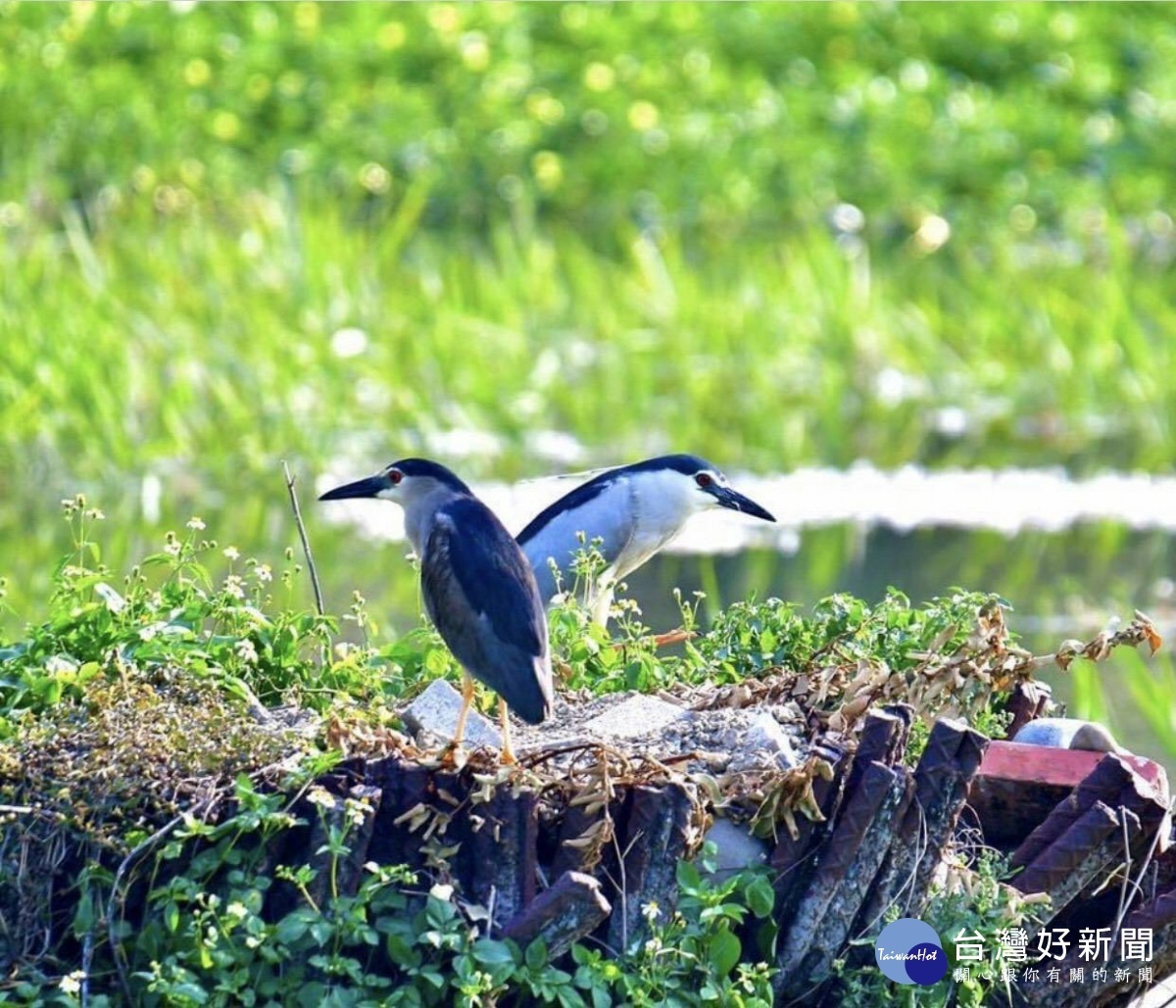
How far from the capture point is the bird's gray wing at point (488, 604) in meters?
4.26

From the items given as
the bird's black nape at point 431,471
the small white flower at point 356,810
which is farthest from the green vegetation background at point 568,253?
the small white flower at point 356,810

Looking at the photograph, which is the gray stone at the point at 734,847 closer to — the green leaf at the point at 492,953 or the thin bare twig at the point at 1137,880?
the green leaf at the point at 492,953

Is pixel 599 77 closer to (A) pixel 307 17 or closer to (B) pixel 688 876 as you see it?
(A) pixel 307 17

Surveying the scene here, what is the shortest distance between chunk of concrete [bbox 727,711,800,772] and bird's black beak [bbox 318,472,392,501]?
1.27 m

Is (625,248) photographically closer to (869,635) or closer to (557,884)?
(869,635)

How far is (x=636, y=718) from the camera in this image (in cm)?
450

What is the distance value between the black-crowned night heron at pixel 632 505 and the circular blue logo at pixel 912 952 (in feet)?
8.85

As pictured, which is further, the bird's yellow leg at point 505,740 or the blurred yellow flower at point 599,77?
the blurred yellow flower at point 599,77

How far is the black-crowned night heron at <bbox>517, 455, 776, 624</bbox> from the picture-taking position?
667 cm

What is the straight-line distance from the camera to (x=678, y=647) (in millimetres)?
7312

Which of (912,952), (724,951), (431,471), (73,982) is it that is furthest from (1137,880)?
(73,982)

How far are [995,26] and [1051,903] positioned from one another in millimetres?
12904

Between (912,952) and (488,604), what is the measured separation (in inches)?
39.5

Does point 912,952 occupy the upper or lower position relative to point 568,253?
upper
